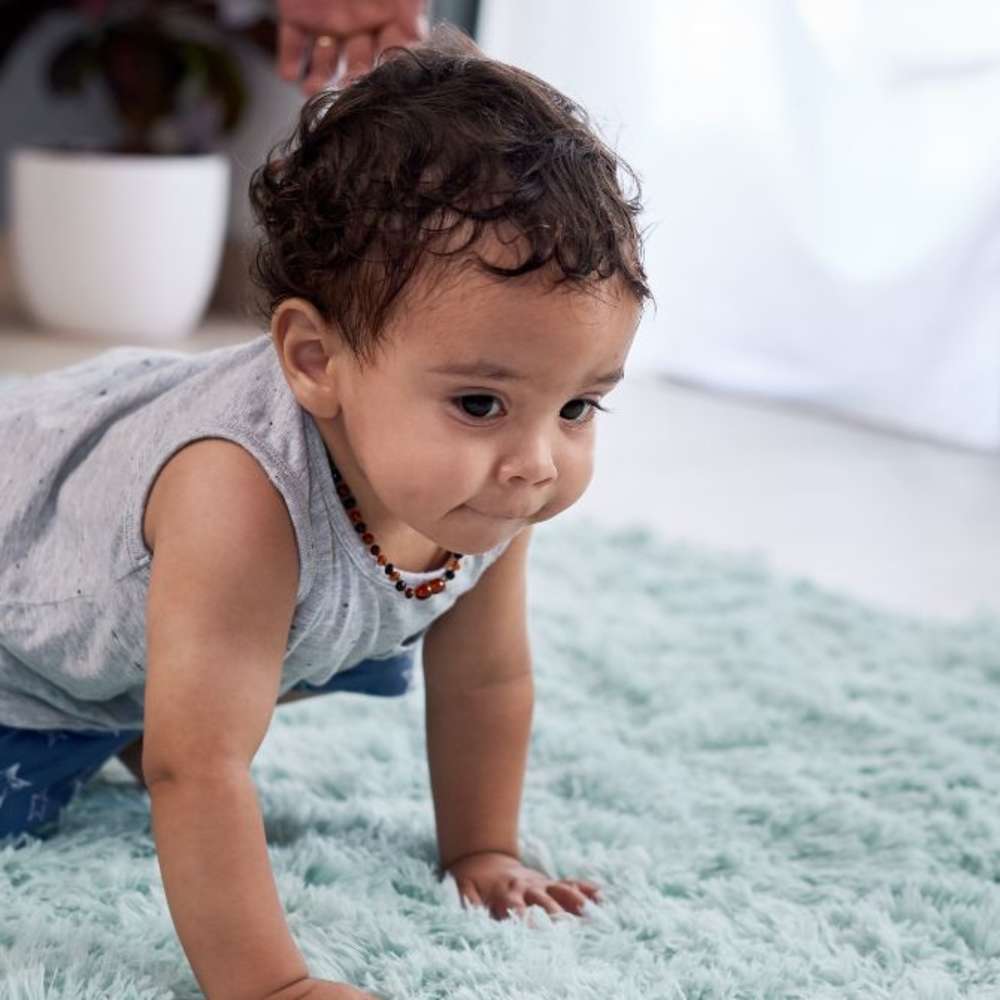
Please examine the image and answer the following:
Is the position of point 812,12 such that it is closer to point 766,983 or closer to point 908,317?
point 908,317

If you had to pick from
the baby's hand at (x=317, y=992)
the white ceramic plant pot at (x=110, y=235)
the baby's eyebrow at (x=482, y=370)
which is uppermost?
the baby's eyebrow at (x=482, y=370)

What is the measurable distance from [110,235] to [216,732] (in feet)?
6.80

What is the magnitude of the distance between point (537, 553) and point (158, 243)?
133 cm

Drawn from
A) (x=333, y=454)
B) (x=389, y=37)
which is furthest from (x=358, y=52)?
(x=333, y=454)

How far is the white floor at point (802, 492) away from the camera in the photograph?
1.85 meters

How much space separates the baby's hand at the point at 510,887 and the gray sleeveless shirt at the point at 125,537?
147 millimetres

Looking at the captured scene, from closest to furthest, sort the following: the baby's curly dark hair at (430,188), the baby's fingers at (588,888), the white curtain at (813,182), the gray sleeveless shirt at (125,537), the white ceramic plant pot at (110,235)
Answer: the baby's curly dark hair at (430,188)
the gray sleeveless shirt at (125,537)
the baby's fingers at (588,888)
the white curtain at (813,182)
the white ceramic plant pot at (110,235)

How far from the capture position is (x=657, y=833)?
112 cm

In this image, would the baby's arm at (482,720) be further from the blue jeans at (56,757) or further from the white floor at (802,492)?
the white floor at (802,492)

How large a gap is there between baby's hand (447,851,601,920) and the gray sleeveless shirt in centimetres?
15

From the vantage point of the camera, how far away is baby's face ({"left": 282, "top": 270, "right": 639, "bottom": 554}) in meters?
0.79

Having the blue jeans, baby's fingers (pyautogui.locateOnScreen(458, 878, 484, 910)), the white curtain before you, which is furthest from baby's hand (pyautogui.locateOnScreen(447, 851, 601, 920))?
the white curtain

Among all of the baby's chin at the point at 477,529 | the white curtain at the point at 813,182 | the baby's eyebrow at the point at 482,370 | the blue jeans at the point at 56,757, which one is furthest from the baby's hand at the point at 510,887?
the white curtain at the point at 813,182

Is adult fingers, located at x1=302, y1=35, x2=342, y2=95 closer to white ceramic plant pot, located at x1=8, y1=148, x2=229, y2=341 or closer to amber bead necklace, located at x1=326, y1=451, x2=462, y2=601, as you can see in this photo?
amber bead necklace, located at x1=326, y1=451, x2=462, y2=601
